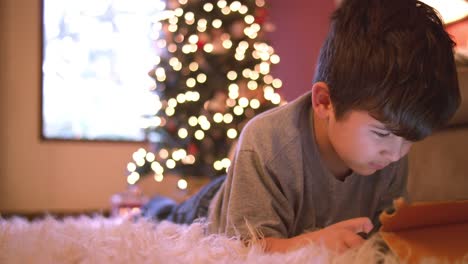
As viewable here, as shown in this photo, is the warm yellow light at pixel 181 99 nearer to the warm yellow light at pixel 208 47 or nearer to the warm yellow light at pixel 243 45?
the warm yellow light at pixel 208 47

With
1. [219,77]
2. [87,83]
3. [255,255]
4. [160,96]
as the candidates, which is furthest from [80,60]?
[255,255]

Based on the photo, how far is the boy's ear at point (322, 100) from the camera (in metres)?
0.83

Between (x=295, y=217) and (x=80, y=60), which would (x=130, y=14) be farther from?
(x=295, y=217)

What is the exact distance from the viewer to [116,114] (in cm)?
332

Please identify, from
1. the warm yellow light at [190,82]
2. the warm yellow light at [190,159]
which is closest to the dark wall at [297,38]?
the warm yellow light at [190,82]

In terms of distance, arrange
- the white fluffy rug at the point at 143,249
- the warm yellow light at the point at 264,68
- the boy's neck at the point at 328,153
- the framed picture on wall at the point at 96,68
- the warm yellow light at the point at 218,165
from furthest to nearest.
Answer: the framed picture on wall at the point at 96,68 < the warm yellow light at the point at 264,68 < the warm yellow light at the point at 218,165 < the boy's neck at the point at 328,153 < the white fluffy rug at the point at 143,249

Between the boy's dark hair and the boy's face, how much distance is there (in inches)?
0.7

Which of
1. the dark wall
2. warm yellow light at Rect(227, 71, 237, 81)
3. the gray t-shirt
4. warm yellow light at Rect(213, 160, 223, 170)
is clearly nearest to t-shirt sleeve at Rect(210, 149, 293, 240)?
the gray t-shirt

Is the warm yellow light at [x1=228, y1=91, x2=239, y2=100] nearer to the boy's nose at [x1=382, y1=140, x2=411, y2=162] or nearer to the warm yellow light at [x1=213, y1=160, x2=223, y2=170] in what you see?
the warm yellow light at [x1=213, y1=160, x2=223, y2=170]

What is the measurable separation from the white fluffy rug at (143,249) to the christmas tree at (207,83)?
168 centimetres

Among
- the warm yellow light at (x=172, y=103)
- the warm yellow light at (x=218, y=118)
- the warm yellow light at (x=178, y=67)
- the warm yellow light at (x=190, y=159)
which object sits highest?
the warm yellow light at (x=178, y=67)

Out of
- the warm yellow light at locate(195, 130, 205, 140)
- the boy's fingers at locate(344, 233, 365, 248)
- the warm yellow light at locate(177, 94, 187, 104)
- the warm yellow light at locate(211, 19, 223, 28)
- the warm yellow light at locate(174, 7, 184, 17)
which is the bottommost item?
the warm yellow light at locate(195, 130, 205, 140)

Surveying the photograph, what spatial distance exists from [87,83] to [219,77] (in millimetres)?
1191

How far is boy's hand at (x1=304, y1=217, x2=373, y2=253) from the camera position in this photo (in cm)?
71
